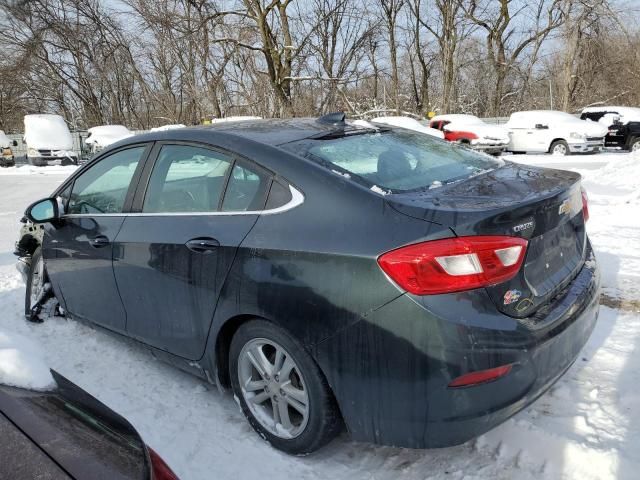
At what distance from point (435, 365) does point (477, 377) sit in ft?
0.54

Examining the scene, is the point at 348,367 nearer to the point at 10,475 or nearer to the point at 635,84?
the point at 10,475

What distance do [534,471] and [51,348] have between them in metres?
3.35

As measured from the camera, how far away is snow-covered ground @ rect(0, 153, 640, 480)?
7.82 feet

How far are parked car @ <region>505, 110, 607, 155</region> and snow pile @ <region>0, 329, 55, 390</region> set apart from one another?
1994cm

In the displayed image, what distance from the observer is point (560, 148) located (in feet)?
63.1

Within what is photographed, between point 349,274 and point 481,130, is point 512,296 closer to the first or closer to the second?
point 349,274

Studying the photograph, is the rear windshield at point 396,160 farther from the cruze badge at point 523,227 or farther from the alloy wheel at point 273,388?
the alloy wheel at point 273,388

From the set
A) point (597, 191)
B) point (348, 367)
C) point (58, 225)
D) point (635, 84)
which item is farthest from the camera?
point (635, 84)

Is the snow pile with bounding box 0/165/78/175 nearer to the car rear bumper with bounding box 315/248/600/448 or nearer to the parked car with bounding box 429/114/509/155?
the parked car with bounding box 429/114/509/155

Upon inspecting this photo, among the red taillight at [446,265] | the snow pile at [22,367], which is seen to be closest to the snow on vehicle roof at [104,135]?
the snow pile at [22,367]

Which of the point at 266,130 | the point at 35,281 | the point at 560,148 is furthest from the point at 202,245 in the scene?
the point at 560,148

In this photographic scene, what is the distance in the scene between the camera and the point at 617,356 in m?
3.19

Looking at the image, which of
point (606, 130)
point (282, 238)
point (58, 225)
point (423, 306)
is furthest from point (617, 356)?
point (606, 130)

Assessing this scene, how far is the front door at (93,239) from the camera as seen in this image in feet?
10.9
